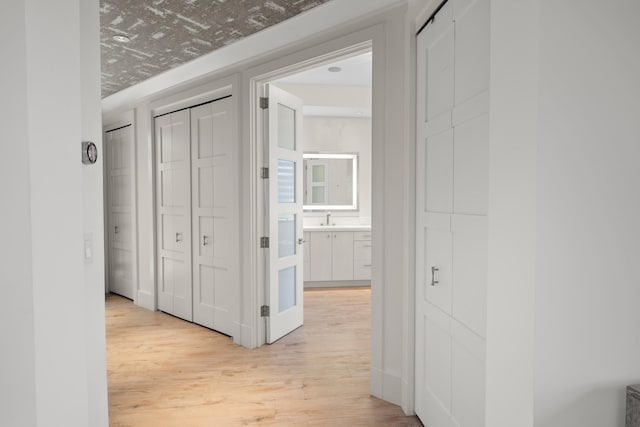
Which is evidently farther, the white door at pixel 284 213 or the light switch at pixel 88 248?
the white door at pixel 284 213

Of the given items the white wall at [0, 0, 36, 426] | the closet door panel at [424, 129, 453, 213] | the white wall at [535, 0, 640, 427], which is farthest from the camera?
the closet door panel at [424, 129, 453, 213]

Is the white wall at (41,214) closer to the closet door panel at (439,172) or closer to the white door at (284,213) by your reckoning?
the closet door panel at (439,172)

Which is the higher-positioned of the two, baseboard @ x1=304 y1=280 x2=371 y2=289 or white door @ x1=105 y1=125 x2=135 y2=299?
white door @ x1=105 y1=125 x2=135 y2=299

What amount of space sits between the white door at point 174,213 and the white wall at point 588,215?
371 cm

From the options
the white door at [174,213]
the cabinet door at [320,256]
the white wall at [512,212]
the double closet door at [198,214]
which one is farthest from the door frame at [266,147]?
the cabinet door at [320,256]

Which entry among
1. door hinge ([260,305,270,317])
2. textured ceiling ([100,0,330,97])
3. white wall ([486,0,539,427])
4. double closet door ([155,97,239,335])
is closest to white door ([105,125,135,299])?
double closet door ([155,97,239,335])

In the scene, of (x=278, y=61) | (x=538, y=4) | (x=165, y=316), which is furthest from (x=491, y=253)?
(x=165, y=316)

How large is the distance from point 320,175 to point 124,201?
2931 mm

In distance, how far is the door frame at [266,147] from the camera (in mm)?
2576

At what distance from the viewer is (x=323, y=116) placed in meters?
6.44

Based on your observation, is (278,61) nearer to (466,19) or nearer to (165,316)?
(466,19)

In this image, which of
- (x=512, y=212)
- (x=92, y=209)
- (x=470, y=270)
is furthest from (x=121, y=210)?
(x=512, y=212)

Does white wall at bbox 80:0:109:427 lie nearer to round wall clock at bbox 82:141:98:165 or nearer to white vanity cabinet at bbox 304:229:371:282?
round wall clock at bbox 82:141:98:165

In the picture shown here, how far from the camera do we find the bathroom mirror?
6.58 m
